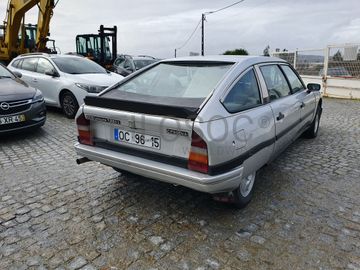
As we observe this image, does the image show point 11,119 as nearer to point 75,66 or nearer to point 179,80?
point 75,66

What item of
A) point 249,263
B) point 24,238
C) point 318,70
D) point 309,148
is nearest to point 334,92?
point 318,70

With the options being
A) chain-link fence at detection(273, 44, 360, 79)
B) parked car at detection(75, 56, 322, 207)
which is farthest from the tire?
chain-link fence at detection(273, 44, 360, 79)

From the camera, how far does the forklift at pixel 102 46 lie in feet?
53.9

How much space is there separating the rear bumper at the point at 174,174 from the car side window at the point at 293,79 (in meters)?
2.20

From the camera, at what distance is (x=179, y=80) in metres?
3.25

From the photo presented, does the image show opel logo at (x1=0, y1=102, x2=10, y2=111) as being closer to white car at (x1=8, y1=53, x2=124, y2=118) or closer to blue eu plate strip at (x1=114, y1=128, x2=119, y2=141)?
white car at (x1=8, y1=53, x2=124, y2=118)

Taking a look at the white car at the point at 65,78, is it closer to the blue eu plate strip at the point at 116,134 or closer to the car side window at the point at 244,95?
the blue eu plate strip at the point at 116,134

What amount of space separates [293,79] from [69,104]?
5267 millimetres

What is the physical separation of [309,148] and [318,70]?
8.90 meters

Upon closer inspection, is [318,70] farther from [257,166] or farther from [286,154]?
[257,166]

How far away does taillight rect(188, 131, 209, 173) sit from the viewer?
2424 mm

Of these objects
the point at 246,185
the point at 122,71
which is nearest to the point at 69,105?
the point at 246,185

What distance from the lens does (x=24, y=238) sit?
8.68 ft

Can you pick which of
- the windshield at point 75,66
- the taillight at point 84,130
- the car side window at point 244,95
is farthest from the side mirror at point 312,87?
the windshield at point 75,66
